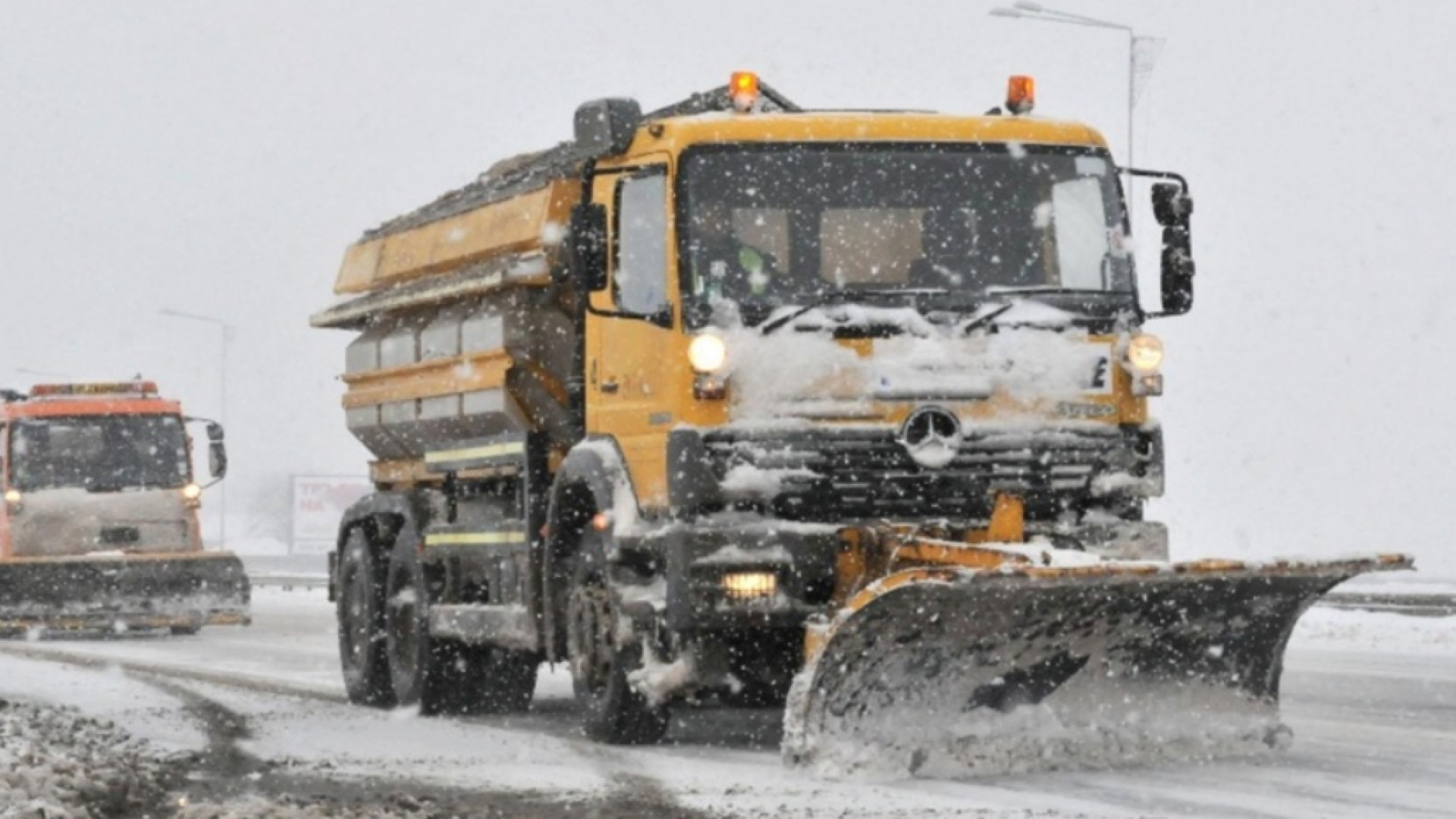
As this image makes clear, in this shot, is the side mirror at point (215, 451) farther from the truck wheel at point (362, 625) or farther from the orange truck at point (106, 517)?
the truck wheel at point (362, 625)

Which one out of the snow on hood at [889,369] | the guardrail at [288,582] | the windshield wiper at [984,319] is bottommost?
the guardrail at [288,582]

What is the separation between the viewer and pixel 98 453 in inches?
1156

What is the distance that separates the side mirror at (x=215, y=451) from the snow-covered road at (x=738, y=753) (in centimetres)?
581

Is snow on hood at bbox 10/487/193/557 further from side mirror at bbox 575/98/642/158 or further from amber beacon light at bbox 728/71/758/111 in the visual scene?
amber beacon light at bbox 728/71/758/111

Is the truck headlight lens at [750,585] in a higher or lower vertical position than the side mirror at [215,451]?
lower

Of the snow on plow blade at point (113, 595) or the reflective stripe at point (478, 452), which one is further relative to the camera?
the snow on plow blade at point (113, 595)

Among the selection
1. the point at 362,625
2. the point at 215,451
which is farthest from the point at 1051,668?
the point at 215,451

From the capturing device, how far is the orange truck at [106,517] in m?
27.4

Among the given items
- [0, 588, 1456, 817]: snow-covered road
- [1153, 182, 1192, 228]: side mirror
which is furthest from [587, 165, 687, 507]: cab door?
[1153, 182, 1192, 228]: side mirror

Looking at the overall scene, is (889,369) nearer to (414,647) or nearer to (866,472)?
(866,472)

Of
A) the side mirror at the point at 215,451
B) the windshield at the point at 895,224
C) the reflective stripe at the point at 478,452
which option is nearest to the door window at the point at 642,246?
the windshield at the point at 895,224

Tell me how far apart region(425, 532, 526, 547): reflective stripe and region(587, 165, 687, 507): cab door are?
1.29m

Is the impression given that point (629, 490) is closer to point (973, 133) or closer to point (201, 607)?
point (973, 133)

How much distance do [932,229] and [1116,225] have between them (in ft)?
2.82
